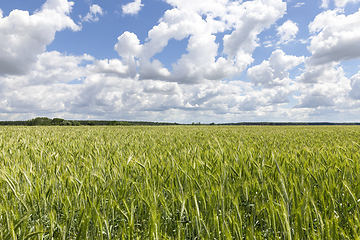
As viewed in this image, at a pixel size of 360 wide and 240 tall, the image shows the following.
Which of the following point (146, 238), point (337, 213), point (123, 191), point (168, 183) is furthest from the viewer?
point (168, 183)

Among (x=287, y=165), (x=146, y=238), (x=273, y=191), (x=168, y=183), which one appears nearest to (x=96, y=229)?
(x=146, y=238)

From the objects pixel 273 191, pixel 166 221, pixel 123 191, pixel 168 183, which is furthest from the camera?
pixel 168 183

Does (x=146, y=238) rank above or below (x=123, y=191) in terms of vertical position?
below

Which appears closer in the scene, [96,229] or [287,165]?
[96,229]

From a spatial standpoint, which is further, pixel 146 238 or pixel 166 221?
pixel 166 221

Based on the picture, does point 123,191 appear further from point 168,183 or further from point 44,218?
point 44,218

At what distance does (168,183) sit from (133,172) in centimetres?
53

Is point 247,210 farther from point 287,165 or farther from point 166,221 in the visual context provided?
point 287,165

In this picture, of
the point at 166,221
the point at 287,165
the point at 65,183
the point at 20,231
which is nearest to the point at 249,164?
the point at 287,165

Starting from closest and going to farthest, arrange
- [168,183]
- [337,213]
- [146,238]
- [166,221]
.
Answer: [146,238]
[166,221]
[337,213]
[168,183]

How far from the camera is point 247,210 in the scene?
1.59 metres

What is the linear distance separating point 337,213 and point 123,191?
67.5 inches

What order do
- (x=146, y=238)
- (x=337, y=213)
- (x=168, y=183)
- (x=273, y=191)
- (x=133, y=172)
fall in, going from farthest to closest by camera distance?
(x=133, y=172)
(x=168, y=183)
(x=273, y=191)
(x=337, y=213)
(x=146, y=238)

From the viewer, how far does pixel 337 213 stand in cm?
156
